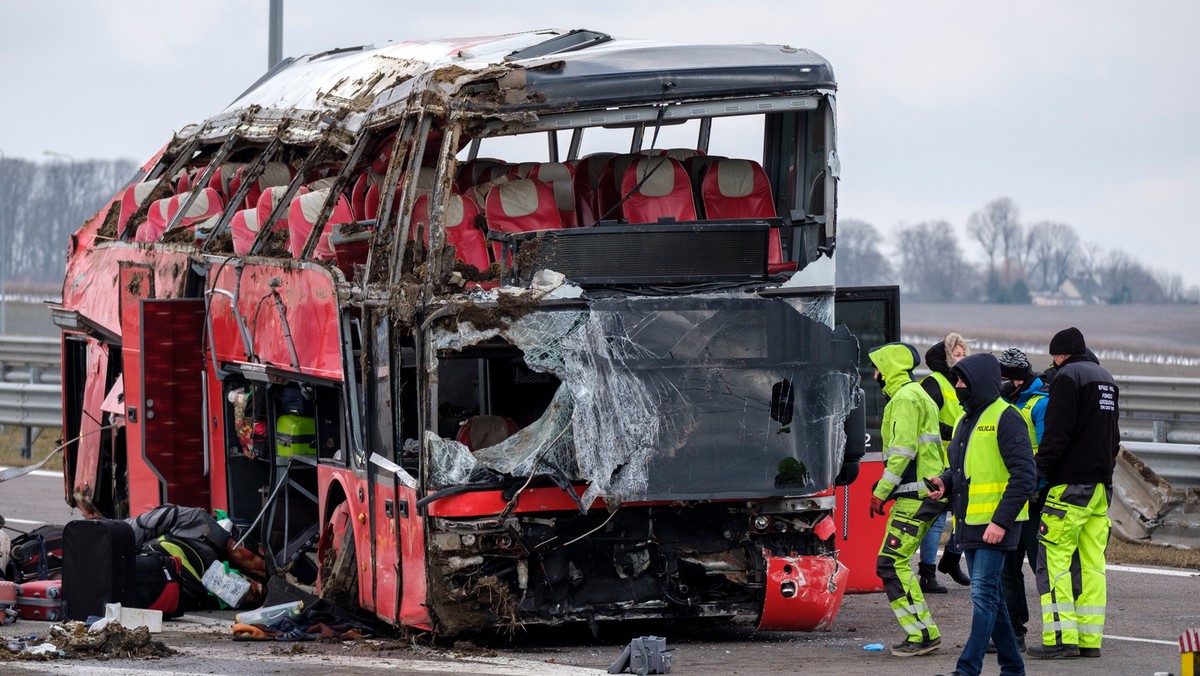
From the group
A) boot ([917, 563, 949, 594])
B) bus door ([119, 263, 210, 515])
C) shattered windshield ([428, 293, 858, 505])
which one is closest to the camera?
shattered windshield ([428, 293, 858, 505])

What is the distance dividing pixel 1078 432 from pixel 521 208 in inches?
126

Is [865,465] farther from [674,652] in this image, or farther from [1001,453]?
[1001,453]

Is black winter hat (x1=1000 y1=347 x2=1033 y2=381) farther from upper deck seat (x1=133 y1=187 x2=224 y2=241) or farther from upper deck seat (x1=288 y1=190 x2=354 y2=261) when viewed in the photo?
upper deck seat (x1=133 y1=187 x2=224 y2=241)

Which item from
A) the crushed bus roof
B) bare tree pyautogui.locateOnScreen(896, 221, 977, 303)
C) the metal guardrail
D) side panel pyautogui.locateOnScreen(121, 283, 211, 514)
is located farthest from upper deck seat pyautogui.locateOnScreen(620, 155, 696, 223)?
bare tree pyautogui.locateOnScreen(896, 221, 977, 303)

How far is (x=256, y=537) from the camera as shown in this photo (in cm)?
1173

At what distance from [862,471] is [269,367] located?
3.71 m

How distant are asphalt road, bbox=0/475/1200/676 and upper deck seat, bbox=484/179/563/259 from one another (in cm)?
223

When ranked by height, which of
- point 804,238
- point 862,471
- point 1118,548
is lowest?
point 1118,548

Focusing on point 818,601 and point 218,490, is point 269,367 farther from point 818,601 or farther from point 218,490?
point 818,601

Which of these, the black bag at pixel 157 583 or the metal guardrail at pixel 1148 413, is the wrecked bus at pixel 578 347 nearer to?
the black bag at pixel 157 583

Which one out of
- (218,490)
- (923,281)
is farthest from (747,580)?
(923,281)

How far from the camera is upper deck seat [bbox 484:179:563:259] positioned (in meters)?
9.48

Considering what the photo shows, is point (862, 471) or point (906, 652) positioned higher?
point (862, 471)

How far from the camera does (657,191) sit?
386 inches
